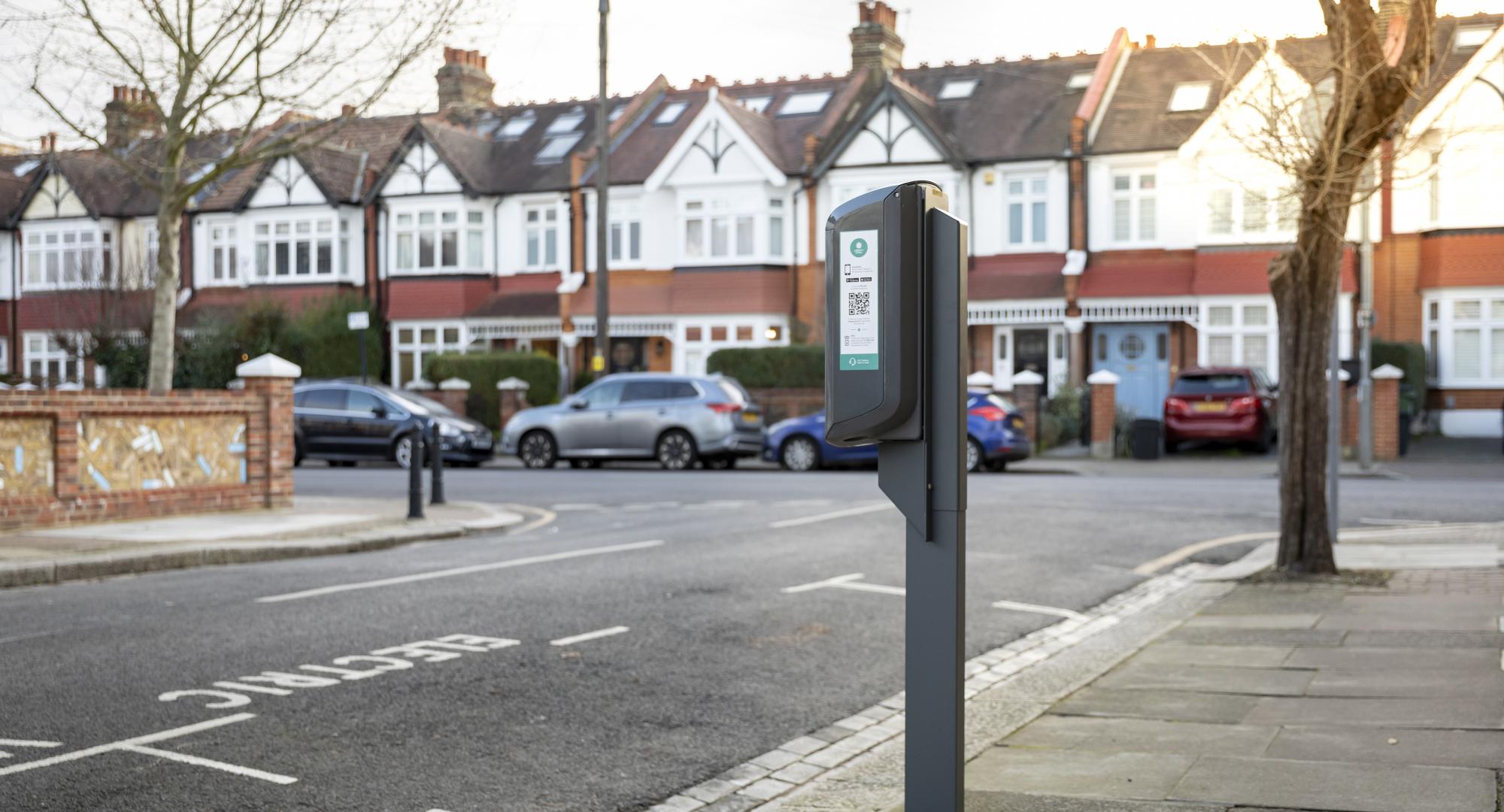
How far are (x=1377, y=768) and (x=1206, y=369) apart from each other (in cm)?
2322

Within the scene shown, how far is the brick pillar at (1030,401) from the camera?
2831 centimetres

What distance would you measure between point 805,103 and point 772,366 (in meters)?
11.5

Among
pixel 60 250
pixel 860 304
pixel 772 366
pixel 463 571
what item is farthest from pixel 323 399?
pixel 860 304

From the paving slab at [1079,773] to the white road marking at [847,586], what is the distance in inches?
172

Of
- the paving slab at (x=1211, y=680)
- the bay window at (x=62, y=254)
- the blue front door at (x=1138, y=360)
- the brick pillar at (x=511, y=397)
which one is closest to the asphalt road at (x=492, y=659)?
the paving slab at (x=1211, y=680)

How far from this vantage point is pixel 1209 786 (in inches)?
195

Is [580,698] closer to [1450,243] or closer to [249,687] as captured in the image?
[249,687]

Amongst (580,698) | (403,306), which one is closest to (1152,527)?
(580,698)

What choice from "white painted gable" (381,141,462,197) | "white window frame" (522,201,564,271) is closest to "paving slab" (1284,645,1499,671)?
"white window frame" (522,201,564,271)

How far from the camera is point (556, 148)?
137ft

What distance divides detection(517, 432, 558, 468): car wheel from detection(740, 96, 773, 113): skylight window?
17.5 m

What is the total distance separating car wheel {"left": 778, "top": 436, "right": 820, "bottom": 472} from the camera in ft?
81.7

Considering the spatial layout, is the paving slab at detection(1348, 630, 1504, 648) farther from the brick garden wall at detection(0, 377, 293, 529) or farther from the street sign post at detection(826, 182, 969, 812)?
the brick garden wall at detection(0, 377, 293, 529)

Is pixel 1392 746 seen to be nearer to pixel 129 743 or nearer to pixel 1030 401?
pixel 129 743
